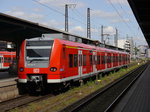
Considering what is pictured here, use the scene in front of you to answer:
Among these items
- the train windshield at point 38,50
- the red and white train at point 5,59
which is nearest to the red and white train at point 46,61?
the train windshield at point 38,50

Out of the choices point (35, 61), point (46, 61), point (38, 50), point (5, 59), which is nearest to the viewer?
point (46, 61)

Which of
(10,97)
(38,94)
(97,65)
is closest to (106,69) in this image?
(97,65)

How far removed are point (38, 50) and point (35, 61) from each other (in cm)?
61

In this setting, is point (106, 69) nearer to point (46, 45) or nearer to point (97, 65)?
point (97, 65)

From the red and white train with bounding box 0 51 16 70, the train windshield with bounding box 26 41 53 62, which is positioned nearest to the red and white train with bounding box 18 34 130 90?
the train windshield with bounding box 26 41 53 62

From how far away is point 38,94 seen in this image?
14.2 metres

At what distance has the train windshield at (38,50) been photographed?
13000 millimetres

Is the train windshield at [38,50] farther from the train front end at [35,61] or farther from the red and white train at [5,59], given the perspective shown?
the red and white train at [5,59]

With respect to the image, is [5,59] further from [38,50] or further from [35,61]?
[35,61]

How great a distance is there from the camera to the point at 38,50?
1327cm

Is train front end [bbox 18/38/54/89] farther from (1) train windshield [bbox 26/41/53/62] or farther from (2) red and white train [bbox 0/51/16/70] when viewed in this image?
(2) red and white train [bbox 0/51/16/70]

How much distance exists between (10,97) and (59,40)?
12.5 ft

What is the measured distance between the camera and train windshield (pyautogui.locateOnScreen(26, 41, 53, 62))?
13000 millimetres

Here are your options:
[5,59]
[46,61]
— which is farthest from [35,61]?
[5,59]
